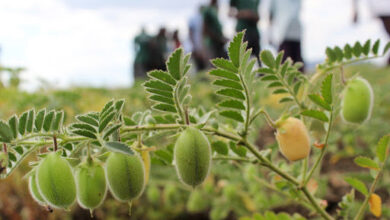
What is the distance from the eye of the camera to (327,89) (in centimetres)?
60

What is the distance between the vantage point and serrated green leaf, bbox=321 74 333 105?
593 millimetres

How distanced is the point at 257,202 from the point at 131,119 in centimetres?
120

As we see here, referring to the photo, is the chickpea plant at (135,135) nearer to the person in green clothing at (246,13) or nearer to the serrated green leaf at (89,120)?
the serrated green leaf at (89,120)

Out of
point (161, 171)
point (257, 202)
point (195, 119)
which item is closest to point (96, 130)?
point (195, 119)

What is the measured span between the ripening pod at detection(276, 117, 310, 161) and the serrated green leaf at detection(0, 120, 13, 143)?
1.20ft

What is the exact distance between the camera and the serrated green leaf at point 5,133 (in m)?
0.47

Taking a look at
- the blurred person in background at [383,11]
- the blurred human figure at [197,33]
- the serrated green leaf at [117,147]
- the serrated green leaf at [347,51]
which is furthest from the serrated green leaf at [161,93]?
the blurred human figure at [197,33]

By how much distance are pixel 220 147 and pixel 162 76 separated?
22cm

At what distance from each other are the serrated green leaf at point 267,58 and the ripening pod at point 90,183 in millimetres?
301

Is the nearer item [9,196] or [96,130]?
[96,130]

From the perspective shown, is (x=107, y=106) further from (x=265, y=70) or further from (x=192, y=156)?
(x=265, y=70)

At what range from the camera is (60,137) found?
493 mm

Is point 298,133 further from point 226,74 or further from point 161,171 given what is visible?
point 161,171

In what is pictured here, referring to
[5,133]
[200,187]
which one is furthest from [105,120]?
[200,187]
